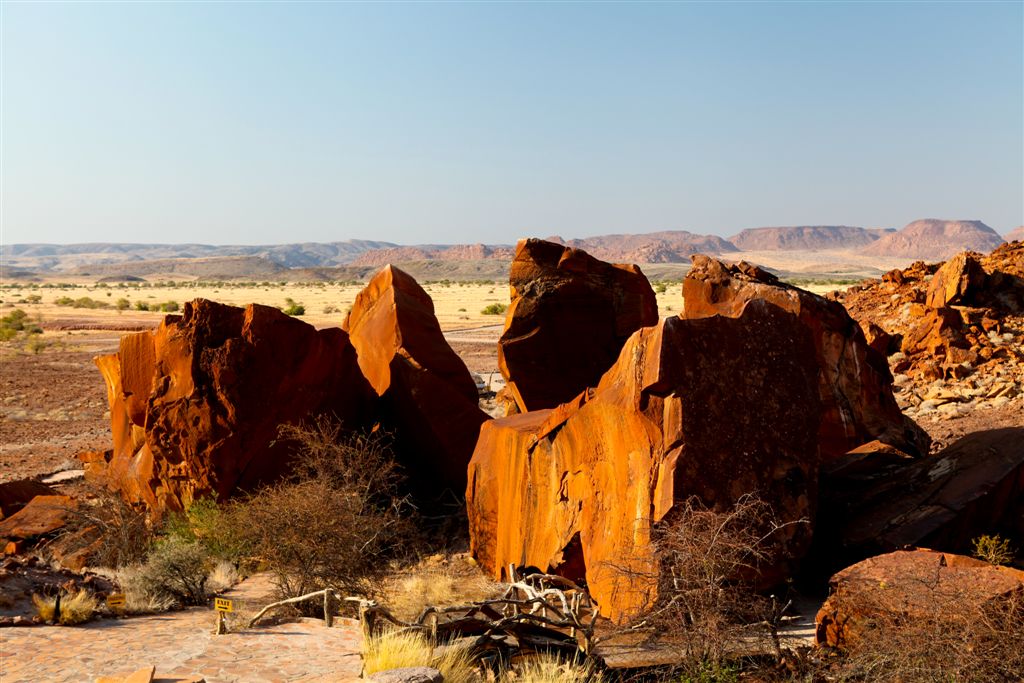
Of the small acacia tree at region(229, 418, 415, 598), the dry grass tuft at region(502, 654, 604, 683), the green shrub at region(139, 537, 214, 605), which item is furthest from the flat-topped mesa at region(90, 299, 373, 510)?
the dry grass tuft at region(502, 654, 604, 683)

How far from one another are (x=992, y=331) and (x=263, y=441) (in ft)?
Answer: 45.3

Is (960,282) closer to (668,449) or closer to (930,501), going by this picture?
(930,501)

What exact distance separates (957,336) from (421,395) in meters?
11.0

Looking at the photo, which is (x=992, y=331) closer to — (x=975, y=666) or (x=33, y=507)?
(x=975, y=666)

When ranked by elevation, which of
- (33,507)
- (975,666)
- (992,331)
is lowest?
(33,507)

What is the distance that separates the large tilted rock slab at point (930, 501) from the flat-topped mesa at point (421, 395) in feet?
17.5

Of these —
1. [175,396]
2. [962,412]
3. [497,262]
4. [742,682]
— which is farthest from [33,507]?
[497,262]

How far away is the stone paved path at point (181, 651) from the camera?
23.6 ft

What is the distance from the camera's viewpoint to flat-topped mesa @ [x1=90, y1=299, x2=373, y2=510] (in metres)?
12.2

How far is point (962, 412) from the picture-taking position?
1560 centimetres

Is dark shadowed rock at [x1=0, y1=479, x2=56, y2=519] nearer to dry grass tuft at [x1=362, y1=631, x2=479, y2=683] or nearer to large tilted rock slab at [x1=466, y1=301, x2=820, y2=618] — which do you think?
large tilted rock slab at [x1=466, y1=301, x2=820, y2=618]

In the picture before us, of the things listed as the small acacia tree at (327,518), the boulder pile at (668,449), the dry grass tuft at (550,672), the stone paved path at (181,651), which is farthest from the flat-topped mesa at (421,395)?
the dry grass tuft at (550,672)

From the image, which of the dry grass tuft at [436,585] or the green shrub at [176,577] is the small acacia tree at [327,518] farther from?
the green shrub at [176,577]

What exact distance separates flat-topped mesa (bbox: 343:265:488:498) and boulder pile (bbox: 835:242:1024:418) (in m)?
8.21
